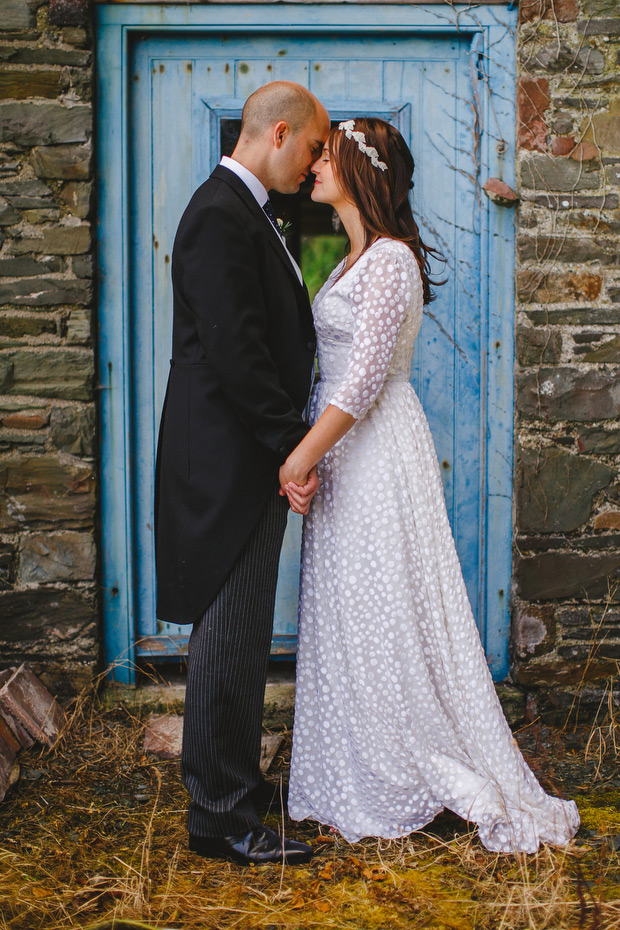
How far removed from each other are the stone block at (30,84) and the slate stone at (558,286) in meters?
1.91

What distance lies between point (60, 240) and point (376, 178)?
1.34m

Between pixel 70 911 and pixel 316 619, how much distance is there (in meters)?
1.02

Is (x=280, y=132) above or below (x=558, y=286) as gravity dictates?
above

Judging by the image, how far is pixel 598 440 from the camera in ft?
10.1

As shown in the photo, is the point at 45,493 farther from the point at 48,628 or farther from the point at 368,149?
the point at 368,149

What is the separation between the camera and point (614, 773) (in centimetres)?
279

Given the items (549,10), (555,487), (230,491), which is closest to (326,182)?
(230,491)

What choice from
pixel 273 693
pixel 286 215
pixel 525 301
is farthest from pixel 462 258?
pixel 273 693

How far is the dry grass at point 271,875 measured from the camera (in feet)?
6.60

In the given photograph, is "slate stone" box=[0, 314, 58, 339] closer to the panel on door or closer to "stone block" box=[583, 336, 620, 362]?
the panel on door

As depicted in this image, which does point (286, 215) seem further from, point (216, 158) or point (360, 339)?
point (360, 339)

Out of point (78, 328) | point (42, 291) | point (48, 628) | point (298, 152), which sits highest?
point (298, 152)

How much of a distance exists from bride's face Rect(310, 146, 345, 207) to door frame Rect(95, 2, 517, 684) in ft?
3.15

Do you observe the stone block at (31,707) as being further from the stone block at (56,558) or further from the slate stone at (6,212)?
the slate stone at (6,212)
